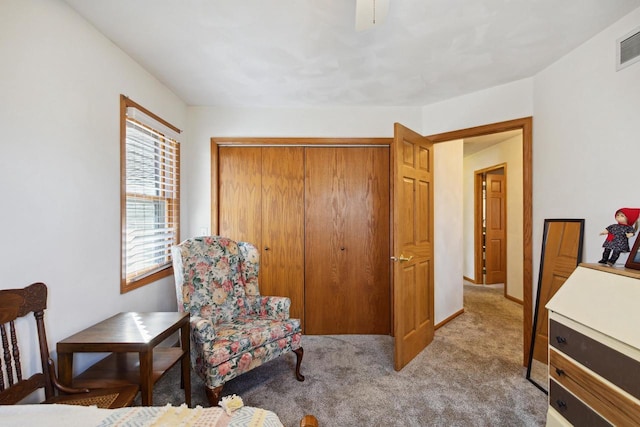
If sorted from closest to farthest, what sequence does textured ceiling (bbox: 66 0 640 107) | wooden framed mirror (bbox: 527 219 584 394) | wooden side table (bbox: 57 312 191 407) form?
wooden side table (bbox: 57 312 191 407) → textured ceiling (bbox: 66 0 640 107) → wooden framed mirror (bbox: 527 219 584 394)

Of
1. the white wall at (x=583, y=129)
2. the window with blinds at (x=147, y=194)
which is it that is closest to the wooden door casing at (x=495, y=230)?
the white wall at (x=583, y=129)

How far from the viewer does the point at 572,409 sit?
141 centimetres

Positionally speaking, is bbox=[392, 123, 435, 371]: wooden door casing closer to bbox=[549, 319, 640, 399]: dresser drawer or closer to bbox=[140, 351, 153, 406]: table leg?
bbox=[549, 319, 640, 399]: dresser drawer

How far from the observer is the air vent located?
65.0 inches

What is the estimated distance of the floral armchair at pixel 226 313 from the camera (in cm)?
183

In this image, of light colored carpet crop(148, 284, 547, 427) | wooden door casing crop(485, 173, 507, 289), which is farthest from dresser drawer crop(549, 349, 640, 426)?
wooden door casing crop(485, 173, 507, 289)

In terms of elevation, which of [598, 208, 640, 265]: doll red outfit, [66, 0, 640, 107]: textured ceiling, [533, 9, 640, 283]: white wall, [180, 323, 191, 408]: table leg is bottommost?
[180, 323, 191, 408]: table leg

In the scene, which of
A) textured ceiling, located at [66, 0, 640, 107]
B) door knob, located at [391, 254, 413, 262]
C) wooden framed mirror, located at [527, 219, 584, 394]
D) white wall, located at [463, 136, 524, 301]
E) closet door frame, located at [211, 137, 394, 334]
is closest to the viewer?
textured ceiling, located at [66, 0, 640, 107]

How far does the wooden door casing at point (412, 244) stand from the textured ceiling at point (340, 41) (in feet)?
1.88

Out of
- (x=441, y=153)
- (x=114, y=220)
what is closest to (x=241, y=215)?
(x=114, y=220)

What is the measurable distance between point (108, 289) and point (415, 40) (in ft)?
8.60

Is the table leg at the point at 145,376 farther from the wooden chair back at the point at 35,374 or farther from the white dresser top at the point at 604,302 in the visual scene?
the white dresser top at the point at 604,302

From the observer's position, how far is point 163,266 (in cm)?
260

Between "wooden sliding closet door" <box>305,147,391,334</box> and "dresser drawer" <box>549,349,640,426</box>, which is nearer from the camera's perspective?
"dresser drawer" <box>549,349,640,426</box>
